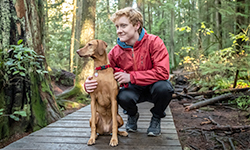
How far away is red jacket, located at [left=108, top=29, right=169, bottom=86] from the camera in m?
2.74

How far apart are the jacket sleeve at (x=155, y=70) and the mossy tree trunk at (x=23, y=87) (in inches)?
84.0

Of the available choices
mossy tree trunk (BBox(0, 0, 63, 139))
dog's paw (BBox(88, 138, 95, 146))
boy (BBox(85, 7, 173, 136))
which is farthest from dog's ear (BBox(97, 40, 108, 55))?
mossy tree trunk (BBox(0, 0, 63, 139))

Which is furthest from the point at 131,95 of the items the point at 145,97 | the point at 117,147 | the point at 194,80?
the point at 194,80

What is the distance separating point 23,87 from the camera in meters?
3.58

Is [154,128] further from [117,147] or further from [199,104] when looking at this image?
[199,104]

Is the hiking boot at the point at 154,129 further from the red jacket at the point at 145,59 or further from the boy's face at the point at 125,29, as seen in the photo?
the boy's face at the point at 125,29

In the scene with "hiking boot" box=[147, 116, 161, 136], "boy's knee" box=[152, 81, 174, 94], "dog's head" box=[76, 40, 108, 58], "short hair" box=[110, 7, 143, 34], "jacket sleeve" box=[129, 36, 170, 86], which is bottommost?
"hiking boot" box=[147, 116, 161, 136]

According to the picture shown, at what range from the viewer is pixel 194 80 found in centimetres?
934

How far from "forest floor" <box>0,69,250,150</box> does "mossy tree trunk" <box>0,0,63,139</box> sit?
11.9 inches

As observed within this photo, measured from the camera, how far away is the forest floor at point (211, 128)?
3.47 meters

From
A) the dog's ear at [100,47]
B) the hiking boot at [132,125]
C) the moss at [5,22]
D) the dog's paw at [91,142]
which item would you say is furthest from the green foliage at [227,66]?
the moss at [5,22]

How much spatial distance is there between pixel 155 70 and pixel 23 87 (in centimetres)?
244

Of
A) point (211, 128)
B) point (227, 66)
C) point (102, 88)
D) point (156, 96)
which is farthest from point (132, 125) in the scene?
point (227, 66)

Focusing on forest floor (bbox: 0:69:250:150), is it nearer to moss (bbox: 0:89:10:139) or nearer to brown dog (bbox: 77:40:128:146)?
moss (bbox: 0:89:10:139)
